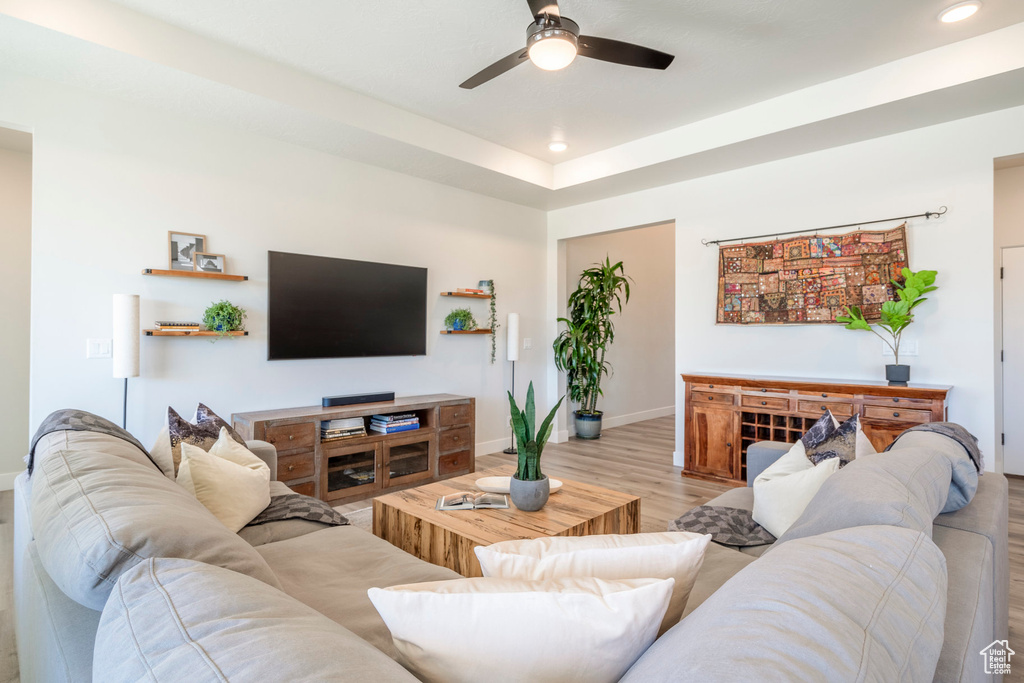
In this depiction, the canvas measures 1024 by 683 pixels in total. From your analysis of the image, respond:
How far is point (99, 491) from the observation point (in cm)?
105

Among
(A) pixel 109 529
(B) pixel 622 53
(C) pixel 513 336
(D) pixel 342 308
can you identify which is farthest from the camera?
(C) pixel 513 336

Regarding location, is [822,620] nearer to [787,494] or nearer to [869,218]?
[787,494]

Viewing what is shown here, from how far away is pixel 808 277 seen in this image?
411cm

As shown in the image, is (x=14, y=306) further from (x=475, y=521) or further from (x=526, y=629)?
(x=526, y=629)

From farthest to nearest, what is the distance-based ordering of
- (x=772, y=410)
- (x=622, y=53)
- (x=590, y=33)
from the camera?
(x=772, y=410), (x=590, y=33), (x=622, y=53)

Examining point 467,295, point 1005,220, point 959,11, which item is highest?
point 959,11

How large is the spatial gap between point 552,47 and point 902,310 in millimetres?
2937

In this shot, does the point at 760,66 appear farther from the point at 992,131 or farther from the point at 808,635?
the point at 808,635

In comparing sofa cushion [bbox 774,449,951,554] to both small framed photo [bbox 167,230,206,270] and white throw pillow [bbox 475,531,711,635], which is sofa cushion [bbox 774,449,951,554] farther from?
small framed photo [bbox 167,230,206,270]

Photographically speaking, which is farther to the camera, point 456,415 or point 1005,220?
point 456,415

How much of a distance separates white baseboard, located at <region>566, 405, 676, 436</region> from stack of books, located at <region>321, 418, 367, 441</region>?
9.20ft

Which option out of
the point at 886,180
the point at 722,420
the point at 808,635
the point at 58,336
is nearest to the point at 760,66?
the point at 886,180

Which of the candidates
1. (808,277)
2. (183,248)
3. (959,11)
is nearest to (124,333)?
(183,248)

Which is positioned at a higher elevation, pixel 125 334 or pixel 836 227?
pixel 836 227
